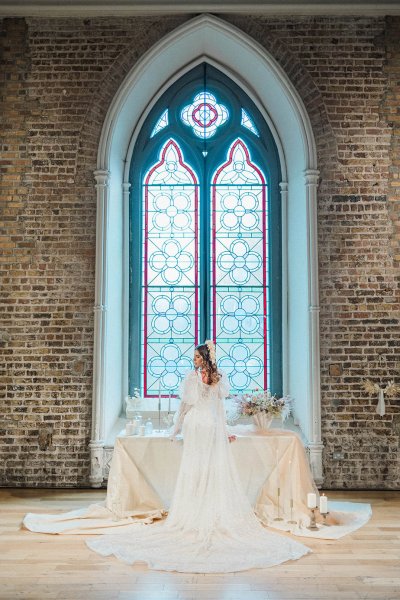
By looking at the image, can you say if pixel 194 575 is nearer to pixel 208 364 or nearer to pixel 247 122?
pixel 208 364

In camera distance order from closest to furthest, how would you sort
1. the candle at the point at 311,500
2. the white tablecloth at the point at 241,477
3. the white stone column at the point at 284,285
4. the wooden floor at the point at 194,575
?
the wooden floor at the point at 194,575, the candle at the point at 311,500, the white tablecloth at the point at 241,477, the white stone column at the point at 284,285

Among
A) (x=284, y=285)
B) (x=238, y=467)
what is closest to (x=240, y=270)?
(x=284, y=285)

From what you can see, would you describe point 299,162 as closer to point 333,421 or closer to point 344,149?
point 344,149

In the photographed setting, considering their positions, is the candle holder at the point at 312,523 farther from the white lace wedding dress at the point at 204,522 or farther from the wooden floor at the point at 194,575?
the white lace wedding dress at the point at 204,522

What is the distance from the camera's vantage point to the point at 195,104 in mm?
7820

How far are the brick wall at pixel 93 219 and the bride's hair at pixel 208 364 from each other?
170 centimetres

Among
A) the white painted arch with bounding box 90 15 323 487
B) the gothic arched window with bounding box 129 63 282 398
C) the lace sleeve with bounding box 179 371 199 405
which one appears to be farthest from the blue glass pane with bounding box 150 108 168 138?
the lace sleeve with bounding box 179 371 199 405

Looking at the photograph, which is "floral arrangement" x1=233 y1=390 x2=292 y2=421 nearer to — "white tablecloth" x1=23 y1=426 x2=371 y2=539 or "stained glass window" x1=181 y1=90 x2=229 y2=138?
"white tablecloth" x1=23 y1=426 x2=371 y2=539

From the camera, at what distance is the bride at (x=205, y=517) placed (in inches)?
179

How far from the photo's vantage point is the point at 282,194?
758cm

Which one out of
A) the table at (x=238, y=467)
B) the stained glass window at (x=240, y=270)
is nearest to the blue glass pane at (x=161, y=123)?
the stained glass window at (x=240, y=270)

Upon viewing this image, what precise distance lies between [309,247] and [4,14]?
4184 mm

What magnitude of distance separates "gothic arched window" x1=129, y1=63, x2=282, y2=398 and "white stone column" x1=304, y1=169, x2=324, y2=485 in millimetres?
802

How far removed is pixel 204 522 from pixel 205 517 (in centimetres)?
5
